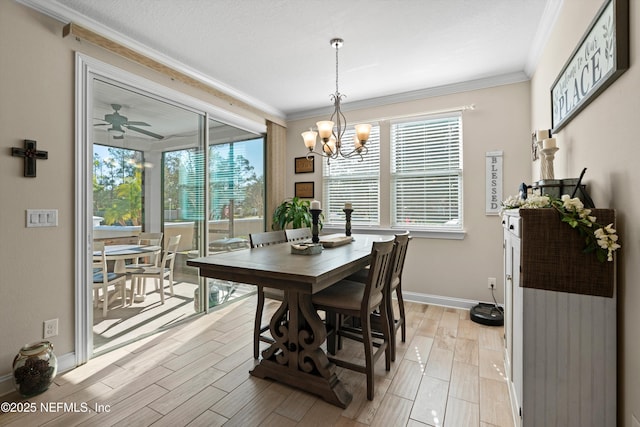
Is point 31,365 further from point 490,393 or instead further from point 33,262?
point 490,393

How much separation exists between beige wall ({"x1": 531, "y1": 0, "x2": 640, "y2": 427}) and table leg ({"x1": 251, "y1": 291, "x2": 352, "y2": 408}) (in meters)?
1.34

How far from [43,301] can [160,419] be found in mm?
1237

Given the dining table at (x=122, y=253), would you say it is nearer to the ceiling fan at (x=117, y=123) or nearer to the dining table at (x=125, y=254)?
the dining table at (x=125, y=254)

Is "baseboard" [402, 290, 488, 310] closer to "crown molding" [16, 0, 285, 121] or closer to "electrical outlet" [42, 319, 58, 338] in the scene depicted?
"crown molding" [16, 0, 285, 121]

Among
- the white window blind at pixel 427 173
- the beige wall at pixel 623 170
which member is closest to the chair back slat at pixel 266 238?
the white window blind at pixel 427 173

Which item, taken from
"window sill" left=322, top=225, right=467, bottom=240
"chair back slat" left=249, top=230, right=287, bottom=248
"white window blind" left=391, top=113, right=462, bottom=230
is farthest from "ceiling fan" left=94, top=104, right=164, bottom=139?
"white window blind" left=391, top=113, right=462, bottom=230

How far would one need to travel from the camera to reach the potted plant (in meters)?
4.09

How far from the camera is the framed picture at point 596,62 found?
124 centimetres

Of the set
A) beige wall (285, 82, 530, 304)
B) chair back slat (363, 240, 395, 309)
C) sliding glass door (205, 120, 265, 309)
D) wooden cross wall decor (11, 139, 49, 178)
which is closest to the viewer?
chair back slat (363, 240, 395, 309)

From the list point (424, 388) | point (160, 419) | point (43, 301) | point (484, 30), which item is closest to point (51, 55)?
point (43, 301)

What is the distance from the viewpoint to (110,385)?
2010 mm

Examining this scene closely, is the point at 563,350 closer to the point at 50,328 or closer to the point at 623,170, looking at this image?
the point at 623,170

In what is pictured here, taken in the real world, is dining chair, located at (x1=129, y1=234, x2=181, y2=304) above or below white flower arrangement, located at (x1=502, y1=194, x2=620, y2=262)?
below

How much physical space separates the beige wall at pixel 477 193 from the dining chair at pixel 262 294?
182cm
